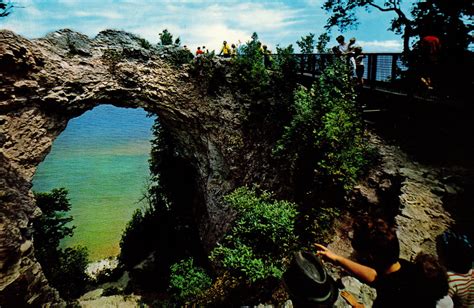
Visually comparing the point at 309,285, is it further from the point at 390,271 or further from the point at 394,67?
the point at 394,67

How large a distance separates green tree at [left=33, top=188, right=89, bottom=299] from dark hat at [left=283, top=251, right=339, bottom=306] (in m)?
15.4

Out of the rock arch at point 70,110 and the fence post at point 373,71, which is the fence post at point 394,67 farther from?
the rock arch at point 70,110

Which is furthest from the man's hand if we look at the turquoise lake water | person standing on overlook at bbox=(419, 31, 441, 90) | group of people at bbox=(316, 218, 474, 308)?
the turquoise lake water

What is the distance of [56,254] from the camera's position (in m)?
14.2

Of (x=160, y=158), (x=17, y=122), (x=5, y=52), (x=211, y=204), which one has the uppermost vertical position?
(x=5, y=52)

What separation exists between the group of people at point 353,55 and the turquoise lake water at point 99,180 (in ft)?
39.1

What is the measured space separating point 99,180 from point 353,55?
33291 mm

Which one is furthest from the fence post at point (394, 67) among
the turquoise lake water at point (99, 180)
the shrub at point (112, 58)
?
the turquoise lake water at point (99, 180)

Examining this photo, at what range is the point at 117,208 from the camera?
27.7m

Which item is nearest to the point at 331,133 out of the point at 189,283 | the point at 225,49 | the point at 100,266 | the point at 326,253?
the point at 326,253

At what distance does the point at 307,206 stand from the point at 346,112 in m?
3.48

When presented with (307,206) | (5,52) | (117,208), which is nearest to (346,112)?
(307,206)

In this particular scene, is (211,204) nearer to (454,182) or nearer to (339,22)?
(454,182)

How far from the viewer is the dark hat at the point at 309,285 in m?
1.66
